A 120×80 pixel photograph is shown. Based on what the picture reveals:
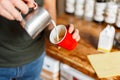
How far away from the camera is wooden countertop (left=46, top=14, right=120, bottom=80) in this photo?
953 mm

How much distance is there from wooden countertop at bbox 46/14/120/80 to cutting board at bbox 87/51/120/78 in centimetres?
2

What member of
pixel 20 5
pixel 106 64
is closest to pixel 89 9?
pixel 106 64

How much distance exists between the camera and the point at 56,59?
1.05 m

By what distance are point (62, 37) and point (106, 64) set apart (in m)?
0.25

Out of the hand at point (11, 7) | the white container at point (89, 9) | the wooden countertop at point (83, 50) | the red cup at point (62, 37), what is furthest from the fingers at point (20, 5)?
the white container at point (89, 9)

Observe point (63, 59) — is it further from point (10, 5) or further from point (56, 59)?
point (10, 5)

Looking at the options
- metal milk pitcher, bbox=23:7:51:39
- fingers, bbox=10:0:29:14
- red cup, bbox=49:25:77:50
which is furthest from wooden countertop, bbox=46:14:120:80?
fingers, bbox=10:0:29:14

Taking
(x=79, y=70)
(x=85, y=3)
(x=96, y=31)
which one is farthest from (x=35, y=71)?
(x=85, y=3)

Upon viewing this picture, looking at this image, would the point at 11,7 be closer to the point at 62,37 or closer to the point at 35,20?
the point at 35,20

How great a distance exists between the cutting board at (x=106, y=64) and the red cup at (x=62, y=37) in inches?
6.8

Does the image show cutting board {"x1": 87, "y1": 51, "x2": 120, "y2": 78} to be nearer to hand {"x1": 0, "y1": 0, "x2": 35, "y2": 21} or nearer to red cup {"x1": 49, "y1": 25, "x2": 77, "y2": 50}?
red cup {"x1": 49, "y1": 25, "x2": 77, "y2": 50}

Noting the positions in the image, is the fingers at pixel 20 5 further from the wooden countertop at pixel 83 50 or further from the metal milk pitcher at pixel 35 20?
the wooden countertop at pixel 83 50

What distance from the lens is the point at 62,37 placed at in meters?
0.82

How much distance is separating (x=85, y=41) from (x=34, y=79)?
31cm
